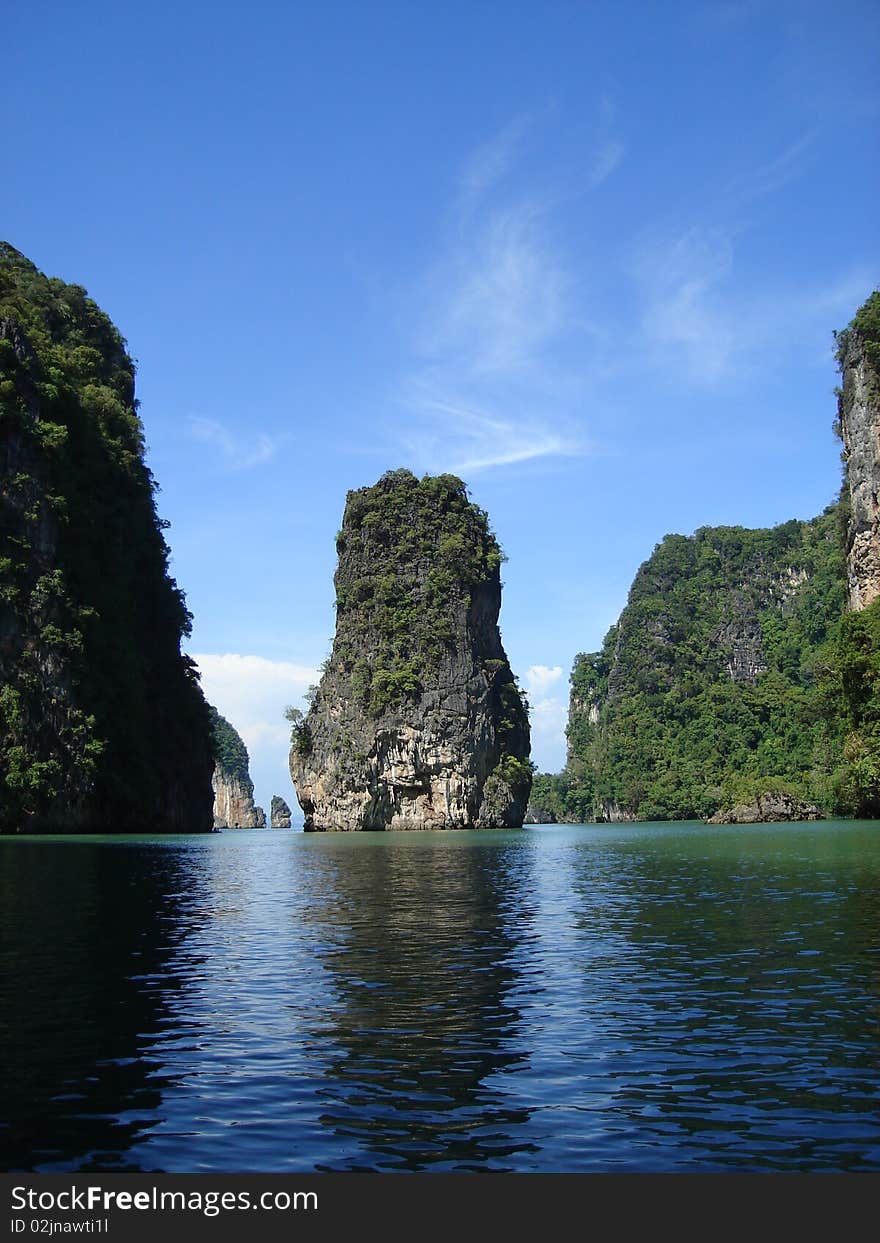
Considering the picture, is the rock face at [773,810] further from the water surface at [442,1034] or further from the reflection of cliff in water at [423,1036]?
the reflection of cliff in water at [423,1036]

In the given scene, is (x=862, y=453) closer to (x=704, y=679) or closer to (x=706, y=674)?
(x=704, y=679)

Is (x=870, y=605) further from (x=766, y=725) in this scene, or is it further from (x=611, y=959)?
(x=766, y=725)

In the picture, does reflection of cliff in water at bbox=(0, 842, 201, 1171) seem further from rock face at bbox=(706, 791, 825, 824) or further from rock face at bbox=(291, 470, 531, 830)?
rock face at bbox=(706, 791, 825, 824)

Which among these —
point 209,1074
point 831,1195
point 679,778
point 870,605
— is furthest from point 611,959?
point 679,778

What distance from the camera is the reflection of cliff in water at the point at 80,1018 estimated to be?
26.7 ft

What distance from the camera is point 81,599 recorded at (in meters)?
68.6

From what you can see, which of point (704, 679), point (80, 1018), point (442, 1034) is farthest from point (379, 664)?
point (442, 1034)

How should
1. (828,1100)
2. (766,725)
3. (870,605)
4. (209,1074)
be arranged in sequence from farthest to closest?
(766,725) → (870,605) → (209,1074) → (828,1100)

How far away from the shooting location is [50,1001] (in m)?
12.8

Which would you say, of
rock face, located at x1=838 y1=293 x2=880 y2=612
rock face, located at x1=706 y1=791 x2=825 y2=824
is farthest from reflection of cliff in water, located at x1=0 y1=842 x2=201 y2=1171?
rock face, located at x1=706 y1=791 x2=825 y2=824

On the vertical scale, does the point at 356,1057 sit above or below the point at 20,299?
below

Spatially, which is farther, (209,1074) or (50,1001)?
(50,1001)

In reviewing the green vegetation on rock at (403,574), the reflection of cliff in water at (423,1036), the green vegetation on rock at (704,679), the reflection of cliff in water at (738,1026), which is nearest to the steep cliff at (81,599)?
the green vegetation on rock at (403,574)

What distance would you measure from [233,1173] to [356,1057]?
323cm
